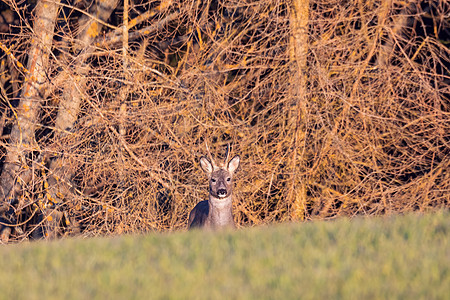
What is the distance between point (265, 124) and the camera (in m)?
12.9

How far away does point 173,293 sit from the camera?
5.18 meters

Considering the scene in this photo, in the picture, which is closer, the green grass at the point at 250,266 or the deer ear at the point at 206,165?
the green grass at the point at 250,266

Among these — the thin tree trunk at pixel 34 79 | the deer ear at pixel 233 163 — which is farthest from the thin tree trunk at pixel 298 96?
the thin tree trunk at pixel 34 79

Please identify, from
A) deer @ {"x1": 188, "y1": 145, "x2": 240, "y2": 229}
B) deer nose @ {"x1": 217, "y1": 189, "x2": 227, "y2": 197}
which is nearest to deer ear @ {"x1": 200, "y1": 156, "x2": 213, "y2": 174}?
deer @ {"x1": 188, "y1": 145, "x2": 240, "y2": 229}

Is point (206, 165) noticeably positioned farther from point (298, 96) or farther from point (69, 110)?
point (69, 110)

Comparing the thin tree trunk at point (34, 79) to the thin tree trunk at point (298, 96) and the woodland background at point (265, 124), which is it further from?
the thin tree trunk at point (298, 96)

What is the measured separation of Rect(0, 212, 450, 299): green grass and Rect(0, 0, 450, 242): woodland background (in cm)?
532

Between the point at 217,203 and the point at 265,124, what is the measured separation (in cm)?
303

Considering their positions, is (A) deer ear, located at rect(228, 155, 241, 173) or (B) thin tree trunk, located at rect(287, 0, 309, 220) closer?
(A) deer ear, located at rect(228, 155, 241, 173)

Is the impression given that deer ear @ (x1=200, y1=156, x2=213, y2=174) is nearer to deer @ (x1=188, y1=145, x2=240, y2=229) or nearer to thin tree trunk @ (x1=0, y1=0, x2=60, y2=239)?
deer @ (x1=188, y1=145, x2=240, y2=229)

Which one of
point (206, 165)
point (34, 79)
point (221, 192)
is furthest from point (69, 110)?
point (221, 192)

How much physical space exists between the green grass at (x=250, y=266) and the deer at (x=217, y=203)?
8.79 feet

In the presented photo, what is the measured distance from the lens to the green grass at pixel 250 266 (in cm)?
521

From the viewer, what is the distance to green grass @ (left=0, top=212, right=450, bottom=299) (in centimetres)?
521
